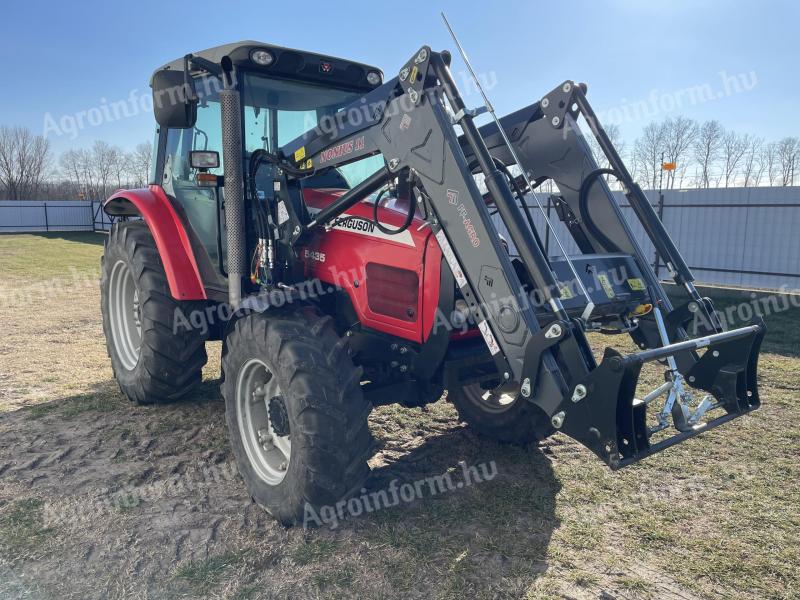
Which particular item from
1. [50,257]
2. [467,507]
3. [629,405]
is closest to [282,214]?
[467,507]

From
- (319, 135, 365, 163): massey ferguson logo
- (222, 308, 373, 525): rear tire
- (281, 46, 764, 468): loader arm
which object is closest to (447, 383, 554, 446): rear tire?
(281, 46, 764, 468): loader arm

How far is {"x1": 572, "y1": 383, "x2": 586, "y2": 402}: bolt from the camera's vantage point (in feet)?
8.18

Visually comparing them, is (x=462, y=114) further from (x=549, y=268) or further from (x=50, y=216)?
(x=50, y=216)

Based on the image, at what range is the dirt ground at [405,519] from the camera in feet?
8.93

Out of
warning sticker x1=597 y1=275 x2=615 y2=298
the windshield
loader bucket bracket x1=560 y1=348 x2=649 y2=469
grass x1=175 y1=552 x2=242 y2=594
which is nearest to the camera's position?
loader bucket bracket x1=560 y1=348 x2=649 y2=469

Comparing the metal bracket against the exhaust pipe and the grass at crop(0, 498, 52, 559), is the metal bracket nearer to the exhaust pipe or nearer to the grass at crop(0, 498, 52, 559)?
the exhaust pipe

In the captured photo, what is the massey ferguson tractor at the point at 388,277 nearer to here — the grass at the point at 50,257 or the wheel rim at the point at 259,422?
the wheel rim at the point at 259,422

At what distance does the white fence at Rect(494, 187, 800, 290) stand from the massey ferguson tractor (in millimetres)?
8387

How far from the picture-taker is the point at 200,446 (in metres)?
4.13

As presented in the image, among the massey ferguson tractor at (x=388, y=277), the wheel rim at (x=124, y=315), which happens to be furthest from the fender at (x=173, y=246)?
the wheel rim at (x=124, y=315)

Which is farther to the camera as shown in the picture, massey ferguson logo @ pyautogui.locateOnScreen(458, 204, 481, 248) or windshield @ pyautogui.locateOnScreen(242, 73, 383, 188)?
windshield @ pyautogui.locateOnScreen(242, 73, 383, 188)

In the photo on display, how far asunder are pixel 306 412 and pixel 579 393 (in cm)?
123

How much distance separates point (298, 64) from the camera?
12.3ft

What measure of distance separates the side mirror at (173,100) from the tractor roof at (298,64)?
0.30m
